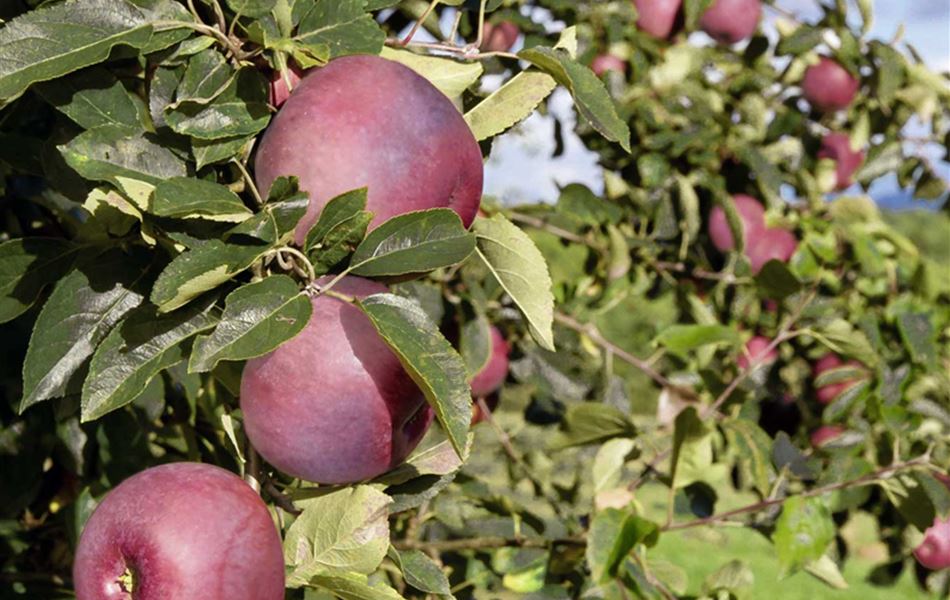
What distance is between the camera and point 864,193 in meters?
2.29

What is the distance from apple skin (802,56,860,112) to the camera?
2.14 meters

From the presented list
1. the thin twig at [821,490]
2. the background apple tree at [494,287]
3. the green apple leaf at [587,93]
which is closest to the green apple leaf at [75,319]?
the background apple tree at [494,287]

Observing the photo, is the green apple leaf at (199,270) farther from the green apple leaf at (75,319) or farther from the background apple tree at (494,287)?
the green apple leaf at (75,319)

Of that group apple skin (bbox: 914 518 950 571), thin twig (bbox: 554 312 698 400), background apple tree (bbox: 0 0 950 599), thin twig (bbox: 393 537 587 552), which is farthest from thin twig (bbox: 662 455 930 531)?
apple skin (bbox: 914 518 950 571)

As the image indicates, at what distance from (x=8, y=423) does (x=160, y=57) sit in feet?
1.96

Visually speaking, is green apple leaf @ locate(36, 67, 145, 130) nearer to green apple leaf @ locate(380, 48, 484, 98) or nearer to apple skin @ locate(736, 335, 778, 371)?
green apple leaf @ locate(380, 48, 484, 98)

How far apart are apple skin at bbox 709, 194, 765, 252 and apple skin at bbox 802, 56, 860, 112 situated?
0.85 ft

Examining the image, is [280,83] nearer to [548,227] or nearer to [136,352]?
[136,352]

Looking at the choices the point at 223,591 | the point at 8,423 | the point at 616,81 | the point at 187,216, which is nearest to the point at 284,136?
the point at 187,216

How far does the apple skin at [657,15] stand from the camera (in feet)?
6.89

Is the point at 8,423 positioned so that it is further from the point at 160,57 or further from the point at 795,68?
the point at 795,68

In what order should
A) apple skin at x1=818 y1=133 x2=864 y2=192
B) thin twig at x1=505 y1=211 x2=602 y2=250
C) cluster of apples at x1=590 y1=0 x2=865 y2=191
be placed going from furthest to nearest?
1. apple skin at x1=818 y1=133 x2=864 y2=192
2. cluster of apples at x1=590 y1=0 x2=865 y2=191
3. thin twig at x1=505 y1=211 x2=602 y2=250

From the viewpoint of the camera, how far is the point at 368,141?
0.74 m

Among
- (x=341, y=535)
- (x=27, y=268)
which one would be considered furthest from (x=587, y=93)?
(x=27, y=268)
